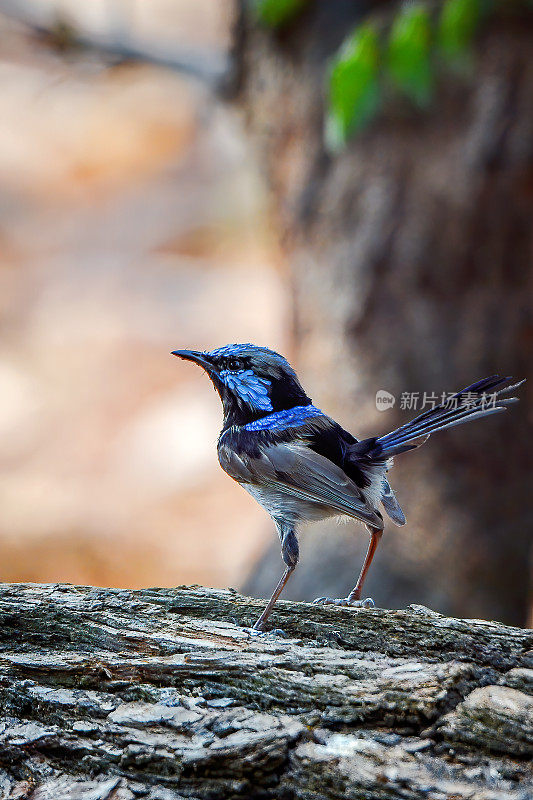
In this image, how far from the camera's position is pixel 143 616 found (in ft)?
10.4

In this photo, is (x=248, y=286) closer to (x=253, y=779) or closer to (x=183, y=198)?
(x=183, y=198)

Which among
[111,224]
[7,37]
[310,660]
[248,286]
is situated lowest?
[310,660]

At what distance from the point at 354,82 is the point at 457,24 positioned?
73cm

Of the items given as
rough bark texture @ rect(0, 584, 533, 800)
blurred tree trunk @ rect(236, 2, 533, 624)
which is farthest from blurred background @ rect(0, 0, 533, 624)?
rough bark texture @ rect(0, 584, 533, 800)

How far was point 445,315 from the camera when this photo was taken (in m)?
6.25

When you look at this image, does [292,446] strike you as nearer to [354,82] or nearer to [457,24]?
[354,82]

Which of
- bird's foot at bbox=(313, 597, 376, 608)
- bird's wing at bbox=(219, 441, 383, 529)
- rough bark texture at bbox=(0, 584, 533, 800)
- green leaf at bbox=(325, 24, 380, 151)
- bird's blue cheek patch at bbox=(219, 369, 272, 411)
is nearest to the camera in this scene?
rough bark texture at bbox=(0, 584, 533, 800)

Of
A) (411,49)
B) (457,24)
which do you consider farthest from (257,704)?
(457,24)

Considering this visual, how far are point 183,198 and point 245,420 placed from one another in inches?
671

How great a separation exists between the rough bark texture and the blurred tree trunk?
311 cm

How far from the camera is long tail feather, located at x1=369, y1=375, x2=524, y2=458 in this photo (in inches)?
→ 112

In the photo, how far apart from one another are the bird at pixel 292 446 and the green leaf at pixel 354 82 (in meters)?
2.81

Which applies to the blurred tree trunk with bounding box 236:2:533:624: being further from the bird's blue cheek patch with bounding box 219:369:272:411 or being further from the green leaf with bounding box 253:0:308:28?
the bird's blue cheek patch with bounding box 219:369:272:411

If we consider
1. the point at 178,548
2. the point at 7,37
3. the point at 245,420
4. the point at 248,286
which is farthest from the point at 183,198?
the point at 245,420
